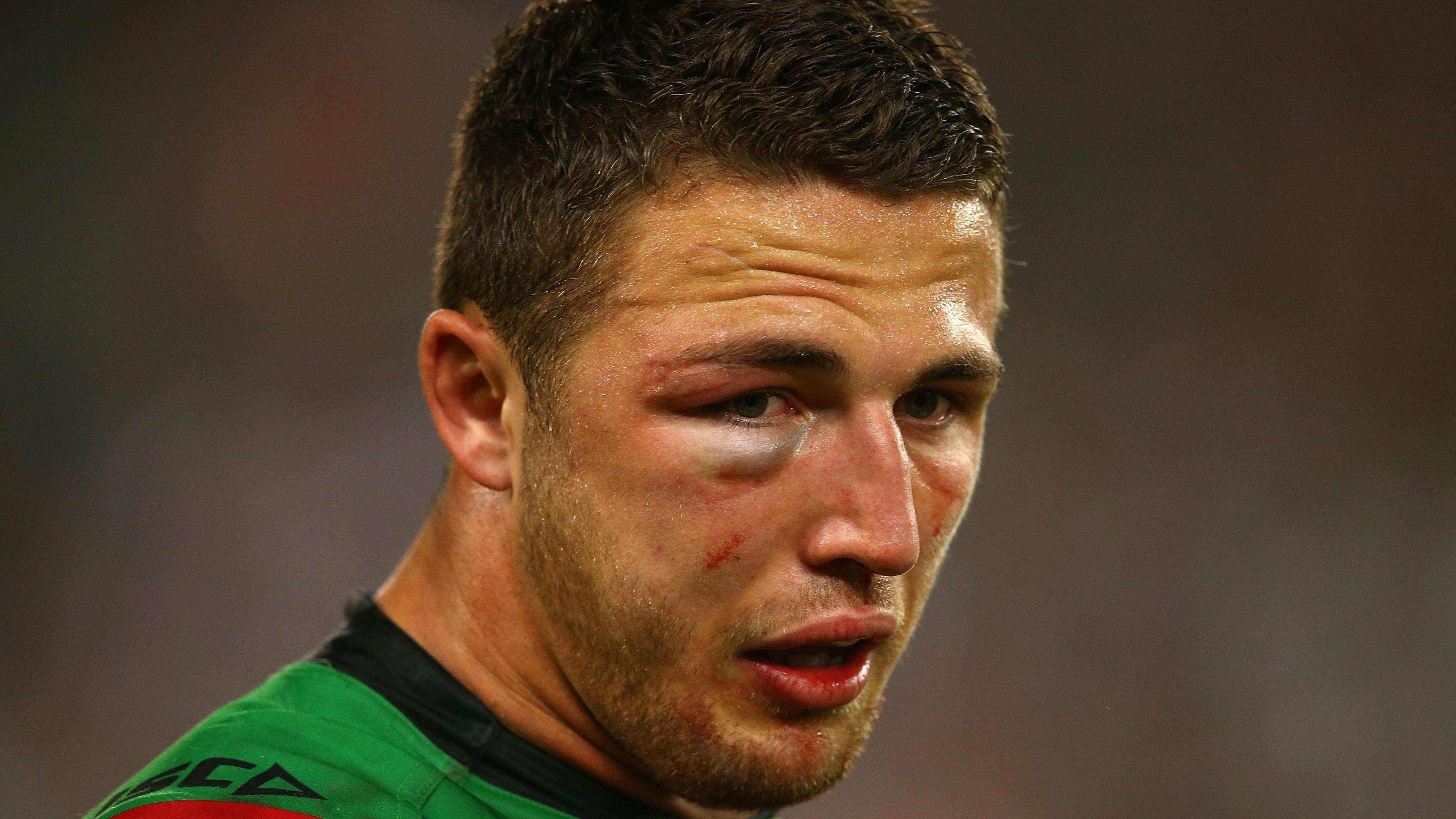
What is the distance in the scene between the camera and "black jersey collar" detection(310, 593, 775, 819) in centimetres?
182

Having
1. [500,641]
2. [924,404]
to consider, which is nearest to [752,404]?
[924,404]

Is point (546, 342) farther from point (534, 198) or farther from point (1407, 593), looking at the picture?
point (1407, 593)

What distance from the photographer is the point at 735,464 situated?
1.72 meters

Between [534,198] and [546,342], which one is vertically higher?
[534,198]

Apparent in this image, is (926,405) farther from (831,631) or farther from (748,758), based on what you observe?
(748,758)

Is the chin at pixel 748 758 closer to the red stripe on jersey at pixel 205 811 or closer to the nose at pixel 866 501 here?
the nose at pixel 866 501

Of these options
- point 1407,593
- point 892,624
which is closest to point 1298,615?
point 1407,593

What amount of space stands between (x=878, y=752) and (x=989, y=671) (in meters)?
0.54

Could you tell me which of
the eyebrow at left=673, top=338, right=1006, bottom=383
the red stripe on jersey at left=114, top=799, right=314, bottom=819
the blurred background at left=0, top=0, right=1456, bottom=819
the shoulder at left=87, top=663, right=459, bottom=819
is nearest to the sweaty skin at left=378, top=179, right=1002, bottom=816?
the eyebrow at left=673, top=338, right=1006, bottom=383

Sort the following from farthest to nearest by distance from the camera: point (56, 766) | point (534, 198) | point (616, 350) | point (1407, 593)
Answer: point (1407, 593)
point (56, 766)
point (534, 198)
point (616, 350)

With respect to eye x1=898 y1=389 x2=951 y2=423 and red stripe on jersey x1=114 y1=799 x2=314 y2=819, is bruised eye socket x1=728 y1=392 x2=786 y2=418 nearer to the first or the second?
eye x1=898 y1=389 x2=951 y2=423

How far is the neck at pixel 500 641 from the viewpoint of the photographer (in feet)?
6.23

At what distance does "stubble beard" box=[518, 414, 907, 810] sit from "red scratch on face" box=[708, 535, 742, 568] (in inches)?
3.4

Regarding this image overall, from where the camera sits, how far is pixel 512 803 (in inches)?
70.7
